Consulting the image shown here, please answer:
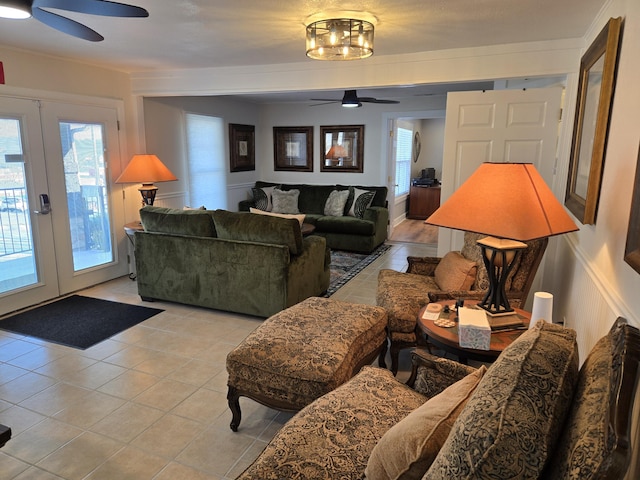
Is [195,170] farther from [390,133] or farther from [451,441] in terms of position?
[451,441]

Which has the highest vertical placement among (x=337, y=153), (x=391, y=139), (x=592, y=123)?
(x=391, y=139)

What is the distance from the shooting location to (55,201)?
14.0 ft

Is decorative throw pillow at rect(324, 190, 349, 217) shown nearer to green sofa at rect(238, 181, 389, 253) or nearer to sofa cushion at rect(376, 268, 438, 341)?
green sofa at rect(238, 181, 389, 253)

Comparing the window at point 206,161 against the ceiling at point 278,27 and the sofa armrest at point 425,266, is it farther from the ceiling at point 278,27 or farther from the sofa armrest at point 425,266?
the sofa armrest at point 425,266

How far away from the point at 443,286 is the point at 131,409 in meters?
2.16

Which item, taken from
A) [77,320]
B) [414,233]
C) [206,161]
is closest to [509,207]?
[77,320]

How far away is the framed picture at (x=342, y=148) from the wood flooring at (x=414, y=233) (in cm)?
134

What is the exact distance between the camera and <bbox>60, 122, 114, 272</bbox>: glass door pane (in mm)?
4410

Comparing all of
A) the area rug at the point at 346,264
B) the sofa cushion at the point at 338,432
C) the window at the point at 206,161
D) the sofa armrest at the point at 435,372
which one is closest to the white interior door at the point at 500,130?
the area rug at the point at 346,264

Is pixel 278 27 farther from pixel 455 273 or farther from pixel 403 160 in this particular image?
pixel 403 160

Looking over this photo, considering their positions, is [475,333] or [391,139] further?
[391,139]

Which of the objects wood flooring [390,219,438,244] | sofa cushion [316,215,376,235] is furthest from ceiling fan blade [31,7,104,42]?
wood flooring [390,219,438,244]

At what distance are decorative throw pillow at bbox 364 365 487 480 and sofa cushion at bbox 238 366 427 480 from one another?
182 mm

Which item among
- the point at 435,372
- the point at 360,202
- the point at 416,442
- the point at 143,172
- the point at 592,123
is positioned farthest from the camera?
the point at 360,202
